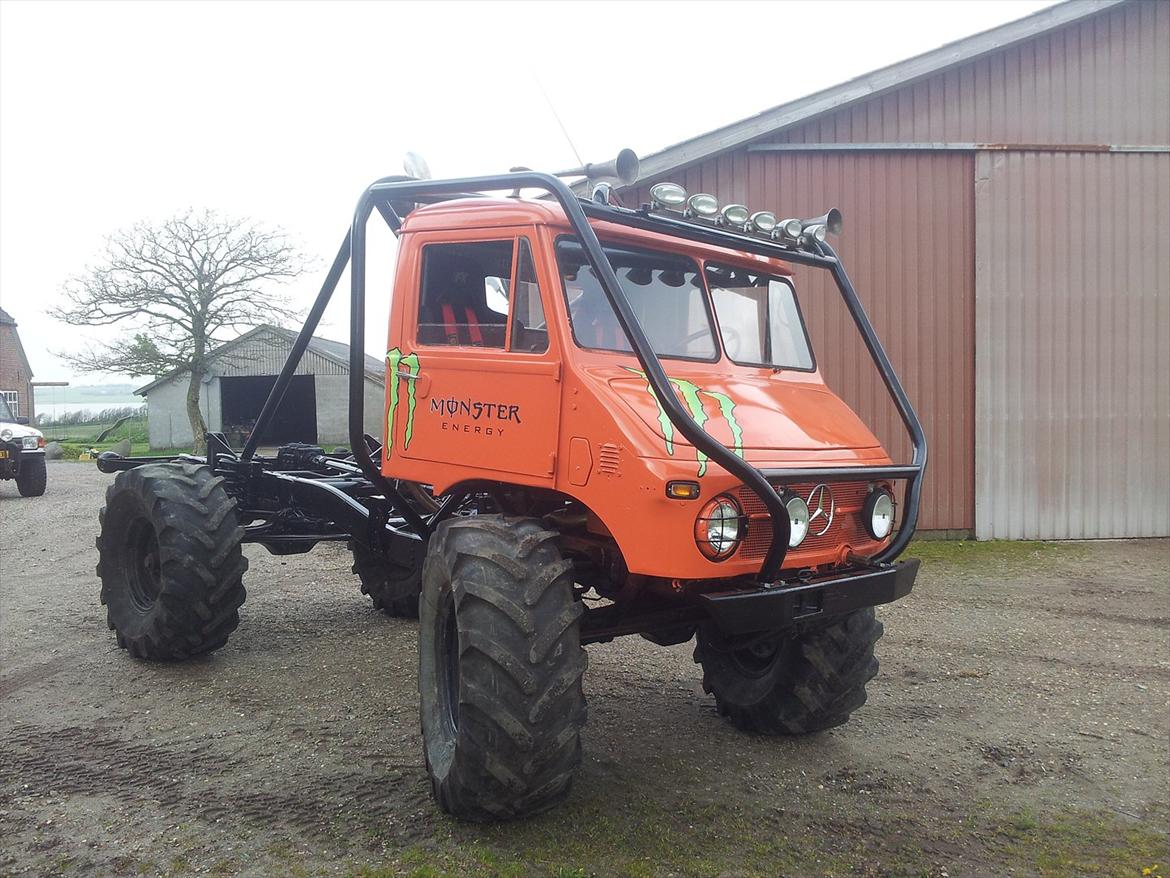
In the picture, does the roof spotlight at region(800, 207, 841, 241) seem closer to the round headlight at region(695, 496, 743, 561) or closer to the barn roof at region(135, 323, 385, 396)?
the round headlight at region(695, 496, 743, 561)

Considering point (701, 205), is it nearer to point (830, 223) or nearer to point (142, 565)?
point (830, 223)

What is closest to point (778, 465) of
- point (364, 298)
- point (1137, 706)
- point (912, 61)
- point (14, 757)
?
point (364, 298)

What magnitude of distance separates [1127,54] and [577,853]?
11.4 meters

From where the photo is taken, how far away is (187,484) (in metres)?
6.13

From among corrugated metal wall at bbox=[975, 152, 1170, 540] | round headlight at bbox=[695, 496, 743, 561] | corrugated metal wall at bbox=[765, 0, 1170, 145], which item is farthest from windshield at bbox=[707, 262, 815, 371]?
corrugated metal wall at bbox=[975, 152, 1170, 540]

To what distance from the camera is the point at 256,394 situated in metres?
35.5

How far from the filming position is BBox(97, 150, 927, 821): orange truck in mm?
3613

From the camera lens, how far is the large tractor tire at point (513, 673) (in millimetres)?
3572

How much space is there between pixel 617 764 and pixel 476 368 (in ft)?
6.70

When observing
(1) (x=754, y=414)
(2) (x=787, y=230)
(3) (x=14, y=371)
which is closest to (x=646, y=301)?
(1) (x=754, y=414)

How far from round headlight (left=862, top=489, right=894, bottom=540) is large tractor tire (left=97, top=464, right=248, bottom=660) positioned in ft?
12.4

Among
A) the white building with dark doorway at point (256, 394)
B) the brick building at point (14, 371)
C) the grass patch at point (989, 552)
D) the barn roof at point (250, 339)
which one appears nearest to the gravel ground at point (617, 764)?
the grass patch at point (989, 552)

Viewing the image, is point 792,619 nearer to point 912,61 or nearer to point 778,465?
point 778,465

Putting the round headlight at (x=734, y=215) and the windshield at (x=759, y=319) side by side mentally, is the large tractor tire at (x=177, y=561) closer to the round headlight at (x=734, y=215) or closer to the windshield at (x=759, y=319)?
the windshield at (x=759, y=319)
